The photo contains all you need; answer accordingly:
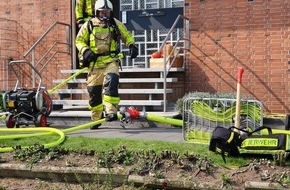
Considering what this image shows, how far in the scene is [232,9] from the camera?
32.4 ft

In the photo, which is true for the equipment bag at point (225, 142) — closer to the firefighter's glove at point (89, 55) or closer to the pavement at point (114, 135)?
the pavement at point (114, 135)

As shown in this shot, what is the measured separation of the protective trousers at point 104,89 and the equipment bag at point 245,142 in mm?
3023

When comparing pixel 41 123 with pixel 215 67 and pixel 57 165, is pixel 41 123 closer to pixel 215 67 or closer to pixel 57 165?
pixel 57 165

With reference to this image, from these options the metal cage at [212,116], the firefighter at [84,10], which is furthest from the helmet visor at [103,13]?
the metal cage at [212,116]

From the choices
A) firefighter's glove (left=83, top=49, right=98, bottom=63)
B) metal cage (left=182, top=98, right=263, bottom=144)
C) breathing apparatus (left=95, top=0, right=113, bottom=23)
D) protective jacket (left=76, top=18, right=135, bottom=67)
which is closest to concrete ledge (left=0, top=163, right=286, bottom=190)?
metal cage (left=182, top=98, right=263, bottom=144)

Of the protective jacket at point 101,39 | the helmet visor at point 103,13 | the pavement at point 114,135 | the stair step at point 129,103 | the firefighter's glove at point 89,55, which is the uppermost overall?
the helmet visor at point 103,13

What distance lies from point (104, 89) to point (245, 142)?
348 centimetres

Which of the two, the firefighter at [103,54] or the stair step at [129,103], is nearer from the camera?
the firefighter at [103,54]

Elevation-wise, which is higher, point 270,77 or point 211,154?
point 270,77

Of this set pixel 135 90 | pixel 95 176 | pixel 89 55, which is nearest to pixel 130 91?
pixel 135 90

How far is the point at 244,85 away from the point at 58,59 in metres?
4.96

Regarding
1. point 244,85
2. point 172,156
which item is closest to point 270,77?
point 244,85

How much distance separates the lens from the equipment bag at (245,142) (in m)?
4.63

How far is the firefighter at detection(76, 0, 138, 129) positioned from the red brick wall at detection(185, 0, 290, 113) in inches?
105
